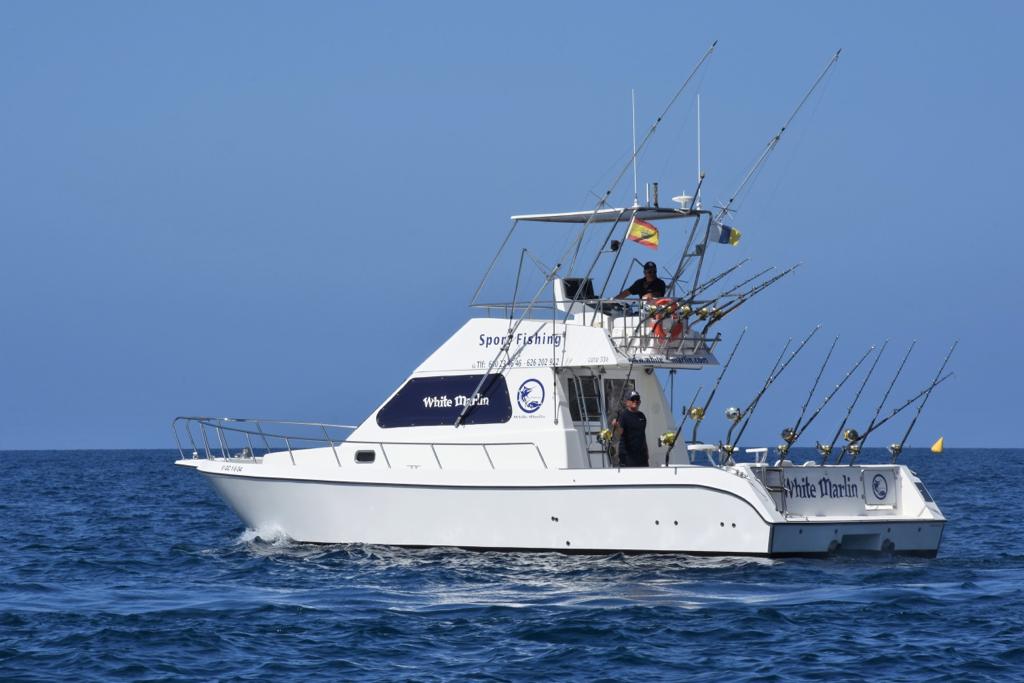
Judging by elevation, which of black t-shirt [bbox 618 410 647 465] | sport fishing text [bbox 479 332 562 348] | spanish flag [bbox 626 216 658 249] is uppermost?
spanish flag [bbox 626 216 658 249]

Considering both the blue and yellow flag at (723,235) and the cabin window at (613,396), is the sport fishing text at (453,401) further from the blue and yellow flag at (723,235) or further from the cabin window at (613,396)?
the blue and yellow flag at (723,235)

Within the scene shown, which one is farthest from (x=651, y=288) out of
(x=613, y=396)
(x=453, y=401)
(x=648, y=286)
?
(x=453, y=401)

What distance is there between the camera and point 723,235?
1827 cm

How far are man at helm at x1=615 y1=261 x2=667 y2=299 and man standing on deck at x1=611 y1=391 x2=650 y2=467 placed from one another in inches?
67.4

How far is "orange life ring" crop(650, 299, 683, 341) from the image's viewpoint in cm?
1773

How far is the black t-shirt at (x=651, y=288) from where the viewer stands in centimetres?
1846

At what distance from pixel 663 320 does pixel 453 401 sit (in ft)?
8.82

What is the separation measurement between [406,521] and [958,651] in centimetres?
763

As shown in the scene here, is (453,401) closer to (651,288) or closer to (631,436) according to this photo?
(631,436)

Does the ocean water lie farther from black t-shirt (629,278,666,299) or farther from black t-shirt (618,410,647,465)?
black t-shirt (629,278,666,299)

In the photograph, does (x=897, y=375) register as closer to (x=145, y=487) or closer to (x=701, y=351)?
(x=701, y=351)

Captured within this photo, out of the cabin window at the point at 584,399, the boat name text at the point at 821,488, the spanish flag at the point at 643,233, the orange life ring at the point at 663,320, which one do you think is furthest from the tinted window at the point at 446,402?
the boat name text at the point at 821,488

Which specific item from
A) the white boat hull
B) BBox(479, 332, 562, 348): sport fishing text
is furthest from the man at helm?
the white boat hull

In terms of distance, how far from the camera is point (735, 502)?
52.4 ft
